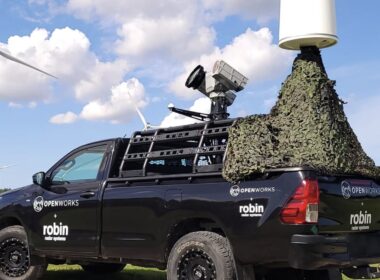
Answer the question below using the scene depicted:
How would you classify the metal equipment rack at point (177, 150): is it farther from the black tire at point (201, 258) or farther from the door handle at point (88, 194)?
the black tire at point (201, 258)

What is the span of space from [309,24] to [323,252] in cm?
263

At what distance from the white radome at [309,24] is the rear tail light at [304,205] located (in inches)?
76.4

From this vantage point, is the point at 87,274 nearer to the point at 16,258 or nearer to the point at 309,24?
the point at 16,258

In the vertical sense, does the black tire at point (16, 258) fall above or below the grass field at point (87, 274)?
above

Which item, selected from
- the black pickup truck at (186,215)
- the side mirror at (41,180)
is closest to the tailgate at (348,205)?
the black pickup truck at (186,215)

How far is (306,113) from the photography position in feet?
20.5

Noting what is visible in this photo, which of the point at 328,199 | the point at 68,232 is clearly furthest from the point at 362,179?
A: the point at 68,232

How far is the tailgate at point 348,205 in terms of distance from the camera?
5.71 m

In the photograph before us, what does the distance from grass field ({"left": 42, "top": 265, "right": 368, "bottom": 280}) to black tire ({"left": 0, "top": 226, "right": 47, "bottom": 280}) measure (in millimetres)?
720

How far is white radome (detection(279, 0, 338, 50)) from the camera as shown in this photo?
672 centimetres

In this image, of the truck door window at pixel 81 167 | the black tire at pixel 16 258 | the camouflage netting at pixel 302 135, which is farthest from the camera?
the black tire at pixel 16 258

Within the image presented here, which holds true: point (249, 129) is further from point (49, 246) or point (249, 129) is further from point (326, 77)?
point (49, 246)

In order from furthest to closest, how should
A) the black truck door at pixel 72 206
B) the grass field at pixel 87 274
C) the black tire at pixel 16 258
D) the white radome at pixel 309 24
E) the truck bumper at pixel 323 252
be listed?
the grass field at pixel 87 274
the black tire at pixel 16 258
the black truck door at pixel 72 206
the white radome at pixel 309 24
the truck bumper at pixel 323 252

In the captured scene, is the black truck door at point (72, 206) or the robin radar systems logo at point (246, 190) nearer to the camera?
the robin radar systems logo at point (246, 190)
